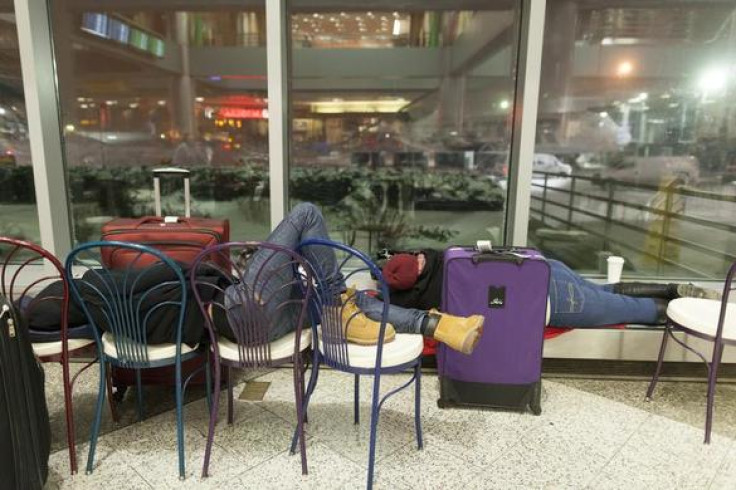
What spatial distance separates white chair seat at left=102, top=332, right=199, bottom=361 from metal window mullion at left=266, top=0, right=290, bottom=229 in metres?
1.38

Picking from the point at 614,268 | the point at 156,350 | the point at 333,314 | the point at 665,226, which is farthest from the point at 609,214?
the point at 156,350

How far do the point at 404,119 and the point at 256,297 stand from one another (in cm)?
204

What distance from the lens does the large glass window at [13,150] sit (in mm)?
2973

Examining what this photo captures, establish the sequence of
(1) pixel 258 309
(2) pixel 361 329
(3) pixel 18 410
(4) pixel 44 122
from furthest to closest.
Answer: (4) pixel 44 122, (2) pixel 361 329, (1) pixel 258 309, (3) pixel 18 410

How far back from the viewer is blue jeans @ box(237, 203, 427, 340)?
1775mm

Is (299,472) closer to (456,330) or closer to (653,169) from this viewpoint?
(456,330)

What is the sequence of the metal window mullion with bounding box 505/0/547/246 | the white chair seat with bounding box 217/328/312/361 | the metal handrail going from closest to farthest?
the white chair seat with bounding box 217/328/312/361 < the metal window mullion with bounding box 505/0/547/246 < the metal handrail

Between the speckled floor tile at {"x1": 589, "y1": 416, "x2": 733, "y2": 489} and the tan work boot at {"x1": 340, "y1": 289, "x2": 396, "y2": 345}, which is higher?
the tan work boot at {"x1": 340, "y1": 289, "x2": 396, "y2": 345}

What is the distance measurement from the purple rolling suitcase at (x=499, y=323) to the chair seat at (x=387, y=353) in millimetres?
460

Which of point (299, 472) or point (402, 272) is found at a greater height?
point (402, 272)

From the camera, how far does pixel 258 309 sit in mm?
1676

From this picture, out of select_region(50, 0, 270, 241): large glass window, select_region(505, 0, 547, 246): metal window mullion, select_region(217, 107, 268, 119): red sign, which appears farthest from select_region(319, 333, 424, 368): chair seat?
select_region(217, 107, 268, 119): red sign

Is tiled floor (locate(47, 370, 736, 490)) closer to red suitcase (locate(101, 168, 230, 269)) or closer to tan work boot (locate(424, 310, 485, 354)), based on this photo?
tan work boot (locate(424, 310, 485, 354))

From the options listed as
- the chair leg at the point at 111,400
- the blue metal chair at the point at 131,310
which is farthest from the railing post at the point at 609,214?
the chair leg at the point at 111,400
